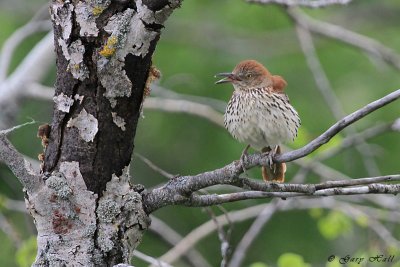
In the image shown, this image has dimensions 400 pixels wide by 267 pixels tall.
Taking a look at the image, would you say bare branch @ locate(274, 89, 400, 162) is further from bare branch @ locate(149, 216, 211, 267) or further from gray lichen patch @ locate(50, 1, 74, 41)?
bare branch @ locate(149, 216, 211, 267)

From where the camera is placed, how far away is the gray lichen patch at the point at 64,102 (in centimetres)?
285

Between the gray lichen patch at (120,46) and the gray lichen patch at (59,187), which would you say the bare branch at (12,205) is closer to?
the gray lichen patch at (59,187)

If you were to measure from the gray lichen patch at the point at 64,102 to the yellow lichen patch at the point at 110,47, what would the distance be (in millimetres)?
216

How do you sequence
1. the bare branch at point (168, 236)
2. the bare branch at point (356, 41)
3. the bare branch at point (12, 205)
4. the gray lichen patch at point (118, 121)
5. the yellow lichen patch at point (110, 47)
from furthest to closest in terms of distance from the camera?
the bare branch at point (356, 41) → the bare branch at point (168, 236) → the bare branch at point (12, 205) → the gray lichen patch at point (118, 121) → the yellow lichen patch at point (110, 47)

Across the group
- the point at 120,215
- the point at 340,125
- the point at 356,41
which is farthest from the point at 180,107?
the point at 340,125

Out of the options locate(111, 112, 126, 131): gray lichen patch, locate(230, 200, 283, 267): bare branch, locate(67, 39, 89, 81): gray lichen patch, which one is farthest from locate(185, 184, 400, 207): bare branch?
locate(230, 200, 283, 267): bare branch

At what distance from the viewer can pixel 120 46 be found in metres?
2.79

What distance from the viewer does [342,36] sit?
220 inches

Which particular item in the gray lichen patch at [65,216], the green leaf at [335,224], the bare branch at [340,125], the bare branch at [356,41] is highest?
the bare branch at [356,41]

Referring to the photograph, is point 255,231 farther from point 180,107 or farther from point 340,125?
point 340,125

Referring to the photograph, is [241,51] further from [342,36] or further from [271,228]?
[342,36]

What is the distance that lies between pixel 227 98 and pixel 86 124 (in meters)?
4.64

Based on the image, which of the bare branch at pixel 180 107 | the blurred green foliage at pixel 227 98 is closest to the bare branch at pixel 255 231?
the bare branch at pixel 180 107

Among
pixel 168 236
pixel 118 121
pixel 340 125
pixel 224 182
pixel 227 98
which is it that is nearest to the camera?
pixel 340 125
